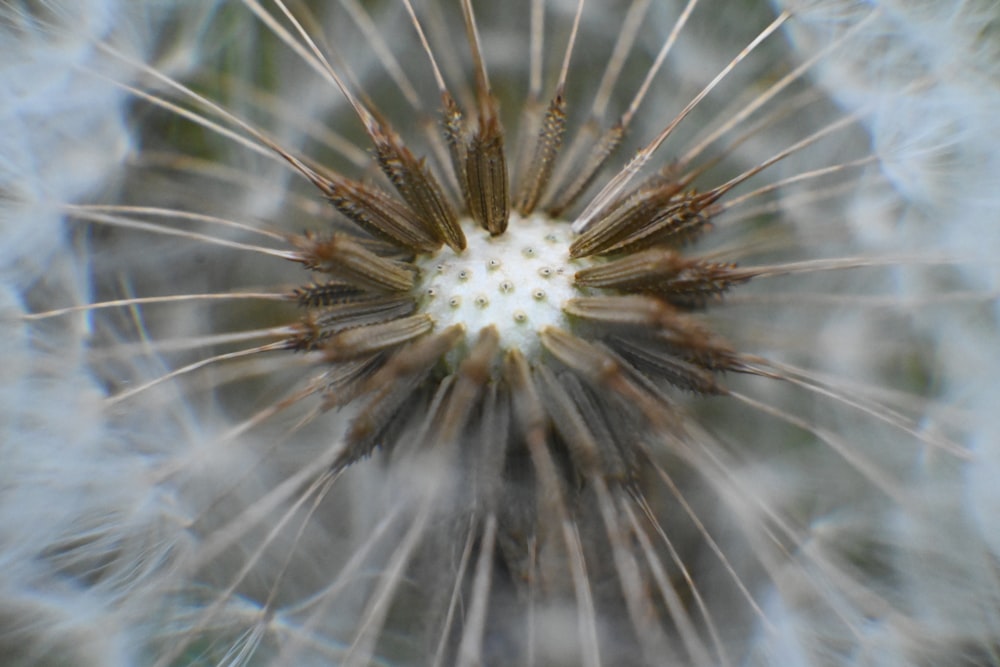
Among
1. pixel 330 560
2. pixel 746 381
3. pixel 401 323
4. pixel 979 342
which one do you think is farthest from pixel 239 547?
pixel 979 342

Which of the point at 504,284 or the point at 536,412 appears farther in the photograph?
the point at 504,284

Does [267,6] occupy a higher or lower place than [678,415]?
higher

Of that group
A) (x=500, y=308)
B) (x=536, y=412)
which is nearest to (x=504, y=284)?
(x=500, y=308)

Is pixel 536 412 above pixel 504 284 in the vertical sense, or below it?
below

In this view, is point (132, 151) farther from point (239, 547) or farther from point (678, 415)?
point (678, 415)

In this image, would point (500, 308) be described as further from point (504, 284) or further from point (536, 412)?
point (536, 412)
